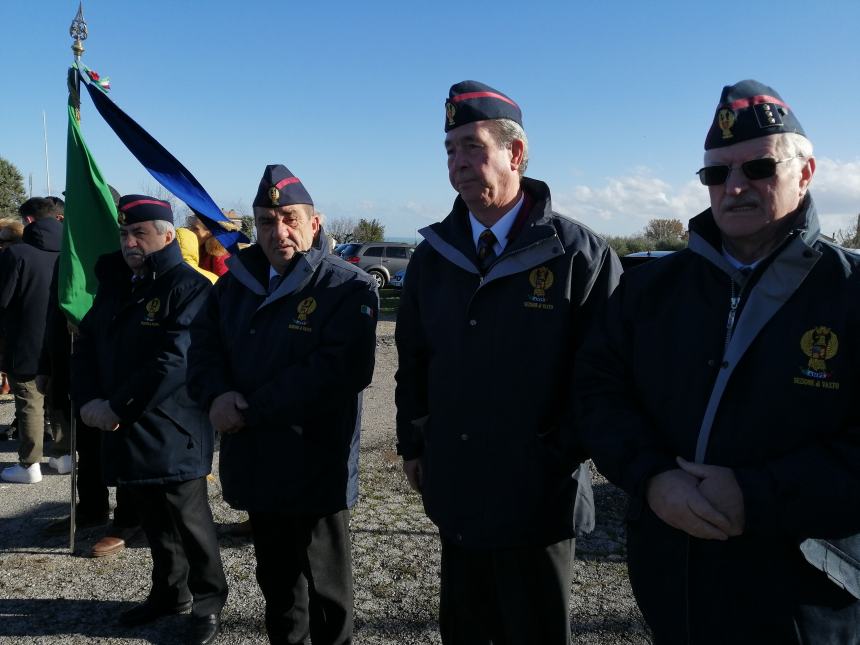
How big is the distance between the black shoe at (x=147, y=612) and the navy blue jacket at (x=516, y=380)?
195 centimetres

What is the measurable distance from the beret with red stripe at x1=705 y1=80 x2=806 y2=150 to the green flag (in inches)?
162

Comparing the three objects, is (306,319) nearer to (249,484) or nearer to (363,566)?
(249,484)

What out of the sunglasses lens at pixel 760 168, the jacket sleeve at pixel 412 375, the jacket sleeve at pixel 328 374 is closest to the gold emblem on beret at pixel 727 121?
the sunglasses lens at pixel 760 168

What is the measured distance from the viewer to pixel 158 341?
11.6 feet

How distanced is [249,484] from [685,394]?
75.0 inches

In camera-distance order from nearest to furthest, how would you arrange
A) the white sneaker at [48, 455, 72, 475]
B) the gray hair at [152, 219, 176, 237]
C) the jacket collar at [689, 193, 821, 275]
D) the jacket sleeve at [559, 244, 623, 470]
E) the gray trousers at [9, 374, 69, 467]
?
1. the jacket collar at [689, 193, 821, 275]
2. the jacket sleeve at [559, 244, 623, 470]
3. the gray hair at [152, 219, 176, 237]
4. the gray trousers at [9, 374, 69, 467]
5. the white sneaker at [48, 455, 72, 475]

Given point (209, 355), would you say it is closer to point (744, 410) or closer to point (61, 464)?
point (744, 410)

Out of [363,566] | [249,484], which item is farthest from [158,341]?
[363,566]

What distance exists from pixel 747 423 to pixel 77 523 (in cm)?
468

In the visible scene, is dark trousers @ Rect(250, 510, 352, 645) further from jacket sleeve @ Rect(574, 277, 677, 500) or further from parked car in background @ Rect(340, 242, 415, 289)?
parked car in background @ Rect(340, 242, 415, 289)

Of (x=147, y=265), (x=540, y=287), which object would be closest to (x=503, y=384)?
(x=540, y=287)

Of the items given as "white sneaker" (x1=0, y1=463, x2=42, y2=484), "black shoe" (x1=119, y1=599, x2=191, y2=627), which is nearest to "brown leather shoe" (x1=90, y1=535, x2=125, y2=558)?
"black shoe" (x1=119, y1=599, x2=191, y2=627)

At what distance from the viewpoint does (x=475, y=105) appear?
2559mm

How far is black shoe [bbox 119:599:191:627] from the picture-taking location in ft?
11.6
